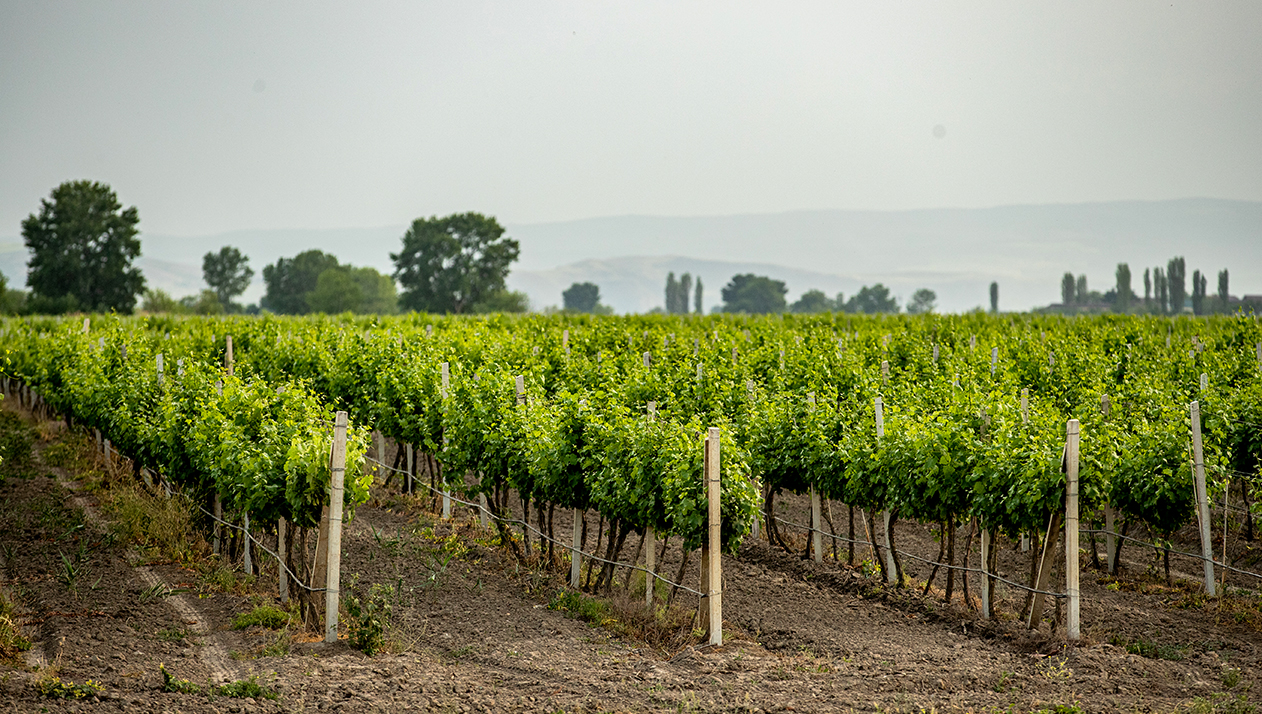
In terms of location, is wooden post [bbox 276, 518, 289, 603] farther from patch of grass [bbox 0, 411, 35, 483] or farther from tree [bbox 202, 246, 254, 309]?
tree [bbox 202, 246, 254, 309]

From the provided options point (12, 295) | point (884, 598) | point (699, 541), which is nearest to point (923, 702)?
point (699, 541)

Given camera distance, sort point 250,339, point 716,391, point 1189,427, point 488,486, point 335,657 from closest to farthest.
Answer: point 335,657, point 1189,427, point 488,486, point 716,391, point 250,339

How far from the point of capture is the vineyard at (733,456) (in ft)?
28.5

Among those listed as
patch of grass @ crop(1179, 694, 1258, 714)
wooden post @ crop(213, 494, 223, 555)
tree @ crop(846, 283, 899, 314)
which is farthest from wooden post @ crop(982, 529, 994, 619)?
tree @ crop(846, 283, 899, 314)

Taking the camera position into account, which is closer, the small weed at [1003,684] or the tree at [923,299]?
the small weed at [1003,684]

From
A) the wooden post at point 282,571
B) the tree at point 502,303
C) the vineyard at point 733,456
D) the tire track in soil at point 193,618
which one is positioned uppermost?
the tree at point 502,303

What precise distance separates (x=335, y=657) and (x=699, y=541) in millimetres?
3187

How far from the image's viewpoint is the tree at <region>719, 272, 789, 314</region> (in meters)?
148

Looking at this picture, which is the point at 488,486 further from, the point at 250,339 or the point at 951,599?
the point at 250,339

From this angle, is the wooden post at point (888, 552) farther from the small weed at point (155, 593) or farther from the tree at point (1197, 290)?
the tree at point (1197, 290)

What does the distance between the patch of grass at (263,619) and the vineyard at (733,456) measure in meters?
0.36

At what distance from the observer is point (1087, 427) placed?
1080cm

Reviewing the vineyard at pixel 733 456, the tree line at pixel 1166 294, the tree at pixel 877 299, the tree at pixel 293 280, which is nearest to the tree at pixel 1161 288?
the tree line at pixel 1166 294

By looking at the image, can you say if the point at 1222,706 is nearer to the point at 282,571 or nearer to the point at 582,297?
the point at 282,571
